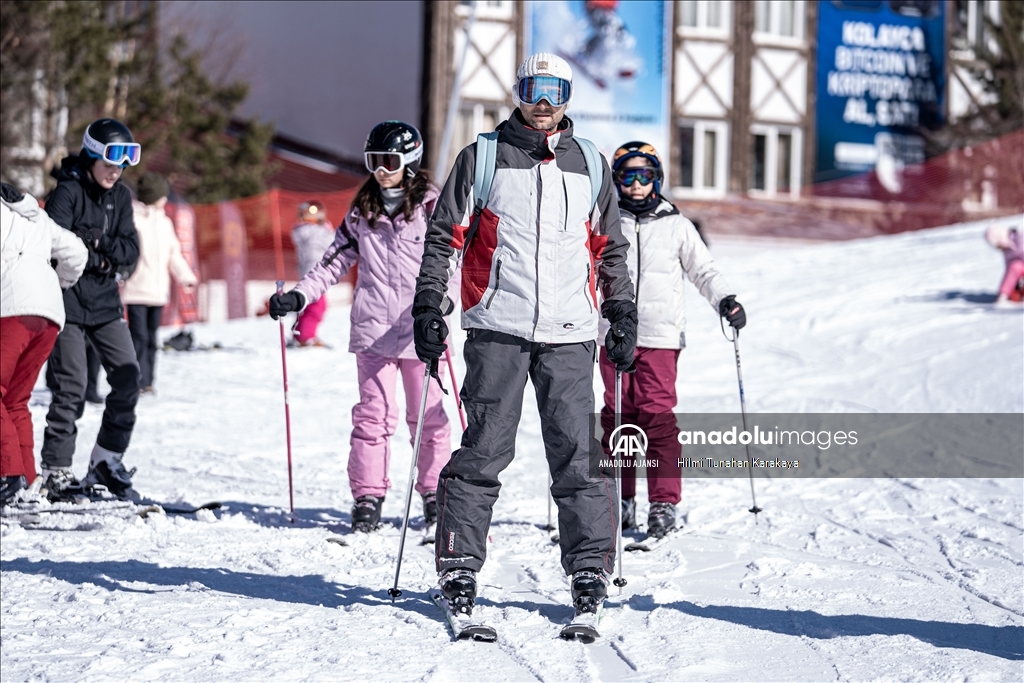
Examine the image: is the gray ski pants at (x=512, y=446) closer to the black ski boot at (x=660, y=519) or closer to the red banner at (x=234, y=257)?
the black ski boot at (x=660, y=519)

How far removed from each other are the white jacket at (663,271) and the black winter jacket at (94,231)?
2235 mm

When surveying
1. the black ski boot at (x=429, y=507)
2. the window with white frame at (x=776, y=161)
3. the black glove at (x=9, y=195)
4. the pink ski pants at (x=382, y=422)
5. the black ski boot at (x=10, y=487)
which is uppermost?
the window with white frame at (x=776, y=161)

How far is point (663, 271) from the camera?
508 cm

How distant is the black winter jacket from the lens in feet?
17.5

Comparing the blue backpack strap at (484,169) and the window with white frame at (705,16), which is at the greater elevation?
the window with white frame at (705,16)

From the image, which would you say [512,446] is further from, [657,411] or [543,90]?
[657,411]

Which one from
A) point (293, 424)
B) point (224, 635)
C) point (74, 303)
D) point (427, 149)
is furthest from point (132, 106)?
point (224, 635)

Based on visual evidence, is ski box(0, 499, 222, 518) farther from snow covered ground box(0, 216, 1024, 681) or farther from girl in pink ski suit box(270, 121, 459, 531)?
girl in pink ski suit box(270, 121, 459, 531)

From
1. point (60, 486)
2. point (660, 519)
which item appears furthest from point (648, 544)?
point (60, 486)

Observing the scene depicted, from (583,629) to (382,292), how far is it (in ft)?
5.99

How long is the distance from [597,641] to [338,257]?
2.08 metres

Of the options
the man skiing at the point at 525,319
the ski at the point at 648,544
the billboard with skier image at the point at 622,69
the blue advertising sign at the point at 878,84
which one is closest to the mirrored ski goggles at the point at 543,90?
the man skiing at the point at 525,319

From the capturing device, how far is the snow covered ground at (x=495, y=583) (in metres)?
3.47

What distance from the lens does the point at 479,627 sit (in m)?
3.65
